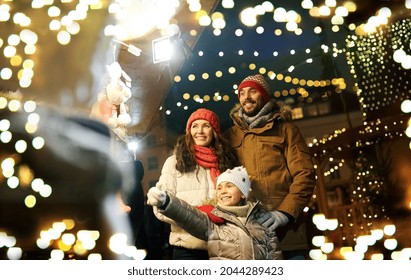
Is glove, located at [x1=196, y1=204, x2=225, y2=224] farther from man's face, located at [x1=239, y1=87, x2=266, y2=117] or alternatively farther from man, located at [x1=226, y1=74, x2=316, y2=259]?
man's face, located at [x1=239, y1=87, x2=266, y2=117]

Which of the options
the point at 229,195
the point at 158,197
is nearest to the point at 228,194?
the point at 229,195

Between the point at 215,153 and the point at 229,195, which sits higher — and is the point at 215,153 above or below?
above

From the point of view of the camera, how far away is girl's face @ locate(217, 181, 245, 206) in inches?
72.6

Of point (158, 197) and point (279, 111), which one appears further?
point (279, 111)

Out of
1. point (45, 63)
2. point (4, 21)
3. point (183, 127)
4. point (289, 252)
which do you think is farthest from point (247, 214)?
point (4, 21)

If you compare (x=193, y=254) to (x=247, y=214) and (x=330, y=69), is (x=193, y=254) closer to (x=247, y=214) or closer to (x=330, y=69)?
(x=247, y=214)

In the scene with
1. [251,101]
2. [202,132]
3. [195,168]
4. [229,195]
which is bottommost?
[229,195]

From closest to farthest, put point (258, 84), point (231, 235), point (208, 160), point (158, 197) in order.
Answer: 1. point (158, 197)
2. point (231, 235)
3. point (208, 160)
4. point (258, 84)

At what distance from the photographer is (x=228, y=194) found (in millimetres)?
1848

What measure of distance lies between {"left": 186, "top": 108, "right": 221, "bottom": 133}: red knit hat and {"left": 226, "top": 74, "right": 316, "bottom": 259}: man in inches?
2.9

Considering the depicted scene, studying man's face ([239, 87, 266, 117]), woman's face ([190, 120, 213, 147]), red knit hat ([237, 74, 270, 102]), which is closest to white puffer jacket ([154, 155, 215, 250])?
woman's face ([190, 120, 213, 147])

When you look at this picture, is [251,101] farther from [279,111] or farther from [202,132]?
[202,132]

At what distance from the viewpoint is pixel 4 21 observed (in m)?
2.42

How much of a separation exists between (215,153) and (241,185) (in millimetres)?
223
